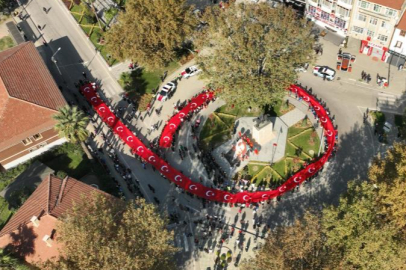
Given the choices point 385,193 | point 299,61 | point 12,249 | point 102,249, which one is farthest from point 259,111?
point 12,249

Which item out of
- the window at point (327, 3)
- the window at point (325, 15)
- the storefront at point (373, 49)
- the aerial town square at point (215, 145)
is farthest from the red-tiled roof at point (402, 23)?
the window at point (325, 15)

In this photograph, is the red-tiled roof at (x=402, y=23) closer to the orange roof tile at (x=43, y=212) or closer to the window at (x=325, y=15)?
the window at (x=325, y=15)

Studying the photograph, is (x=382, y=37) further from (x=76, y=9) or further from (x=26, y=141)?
(x=76, y=9)

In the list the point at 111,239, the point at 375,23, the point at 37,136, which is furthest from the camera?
the point at 375,23

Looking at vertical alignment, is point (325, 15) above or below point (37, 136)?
above

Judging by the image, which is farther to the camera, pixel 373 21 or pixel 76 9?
pixel 76 9

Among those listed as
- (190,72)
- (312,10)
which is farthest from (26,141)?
(312,10)

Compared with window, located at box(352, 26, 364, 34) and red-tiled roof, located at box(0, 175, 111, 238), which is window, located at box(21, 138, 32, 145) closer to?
red-tiled roof, located at box(0, 175, 111, 238)
